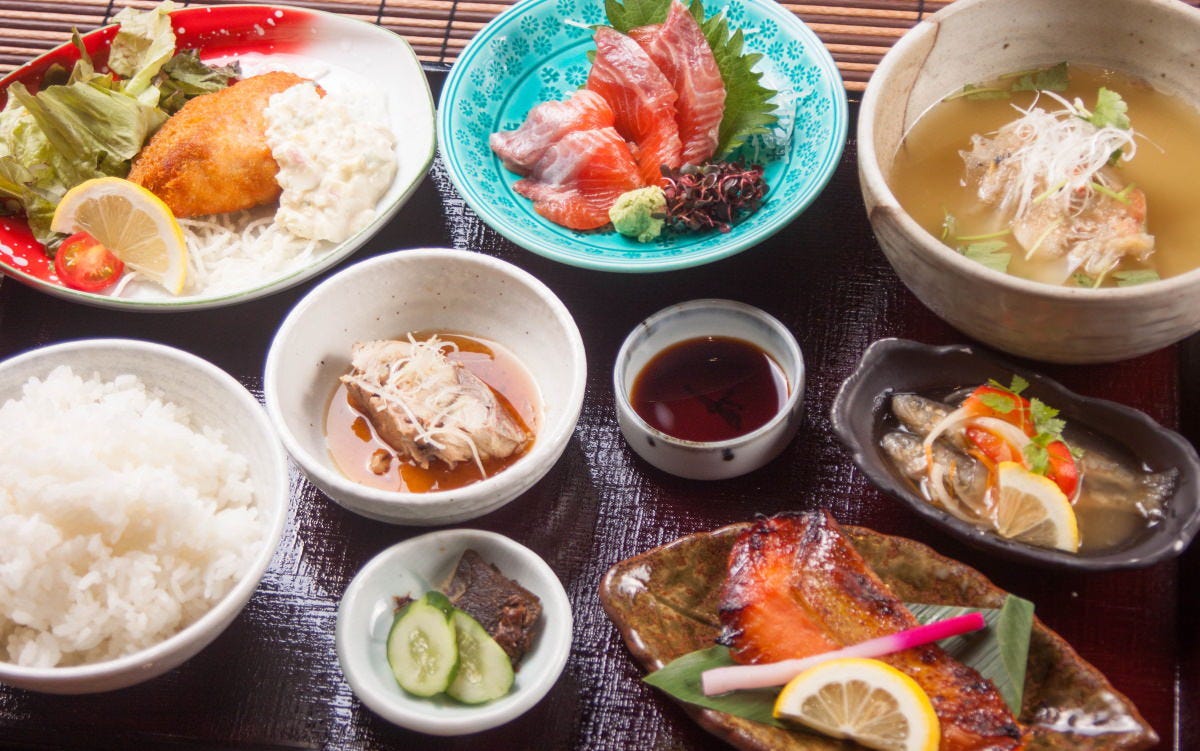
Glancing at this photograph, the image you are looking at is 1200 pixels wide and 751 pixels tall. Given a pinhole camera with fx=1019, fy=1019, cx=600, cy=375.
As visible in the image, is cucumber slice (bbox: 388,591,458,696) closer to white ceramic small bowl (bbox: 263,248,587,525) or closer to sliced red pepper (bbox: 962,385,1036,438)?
white ceramic small bowl (bbox: 263,248,587,525)

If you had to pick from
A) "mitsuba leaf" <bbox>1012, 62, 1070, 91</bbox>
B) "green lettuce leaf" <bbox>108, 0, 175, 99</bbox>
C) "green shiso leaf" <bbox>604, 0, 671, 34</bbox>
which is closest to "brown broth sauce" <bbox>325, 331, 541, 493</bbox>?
"green shiso leaf" <bbox>604, 0, 671, 34</bbox>

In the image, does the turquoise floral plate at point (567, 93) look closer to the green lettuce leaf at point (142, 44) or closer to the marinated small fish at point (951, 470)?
the marinated small fish at point (951, 470)

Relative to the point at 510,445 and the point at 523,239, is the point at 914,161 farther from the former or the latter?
the point at 510,445

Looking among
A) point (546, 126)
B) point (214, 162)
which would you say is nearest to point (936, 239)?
point (546, 126)

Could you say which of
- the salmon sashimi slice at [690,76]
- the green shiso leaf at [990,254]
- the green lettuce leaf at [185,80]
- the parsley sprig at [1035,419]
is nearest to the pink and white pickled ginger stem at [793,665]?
the parsley sprig at [1035,419]

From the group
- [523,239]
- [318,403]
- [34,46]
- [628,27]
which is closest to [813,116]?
[628,27]

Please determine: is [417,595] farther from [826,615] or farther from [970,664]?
[970,664]
